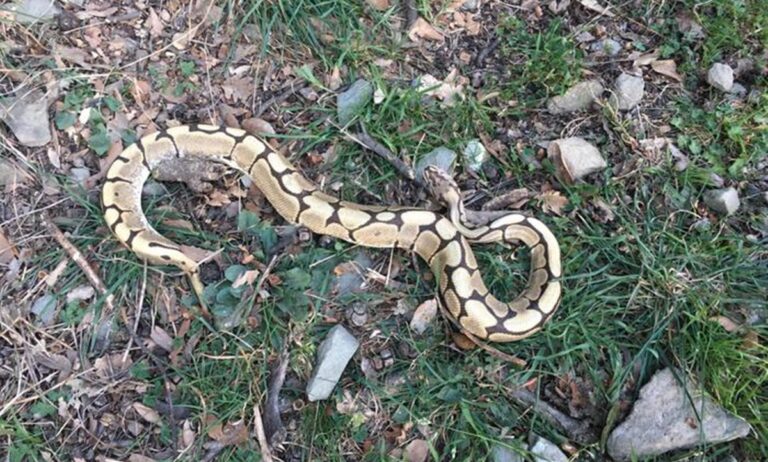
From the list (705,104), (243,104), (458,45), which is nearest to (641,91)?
(705,104)

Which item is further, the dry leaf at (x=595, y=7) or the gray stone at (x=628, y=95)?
the dry leaf at (x=595, y=7)

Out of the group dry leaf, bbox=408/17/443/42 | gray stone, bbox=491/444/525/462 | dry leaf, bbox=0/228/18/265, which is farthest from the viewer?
dry leaf, bbox=408/17/443/42

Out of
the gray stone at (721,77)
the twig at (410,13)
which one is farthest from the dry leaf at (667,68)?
the twig at (410,13)

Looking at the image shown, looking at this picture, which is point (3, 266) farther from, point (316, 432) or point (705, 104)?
point (705, 104)

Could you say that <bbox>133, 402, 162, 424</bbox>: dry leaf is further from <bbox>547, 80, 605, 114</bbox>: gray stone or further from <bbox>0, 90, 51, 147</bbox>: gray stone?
<bbox>547, 80, 605, 114</bbox>: gray stone

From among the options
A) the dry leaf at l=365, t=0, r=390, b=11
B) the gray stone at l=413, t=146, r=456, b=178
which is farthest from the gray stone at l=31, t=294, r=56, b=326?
the dry leaf at l=365, t=0, r=390, b=11

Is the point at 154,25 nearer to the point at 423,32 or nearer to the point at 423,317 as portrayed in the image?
the point at 423,32

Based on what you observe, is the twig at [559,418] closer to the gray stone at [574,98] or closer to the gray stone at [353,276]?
the gray stone at [353,276]
